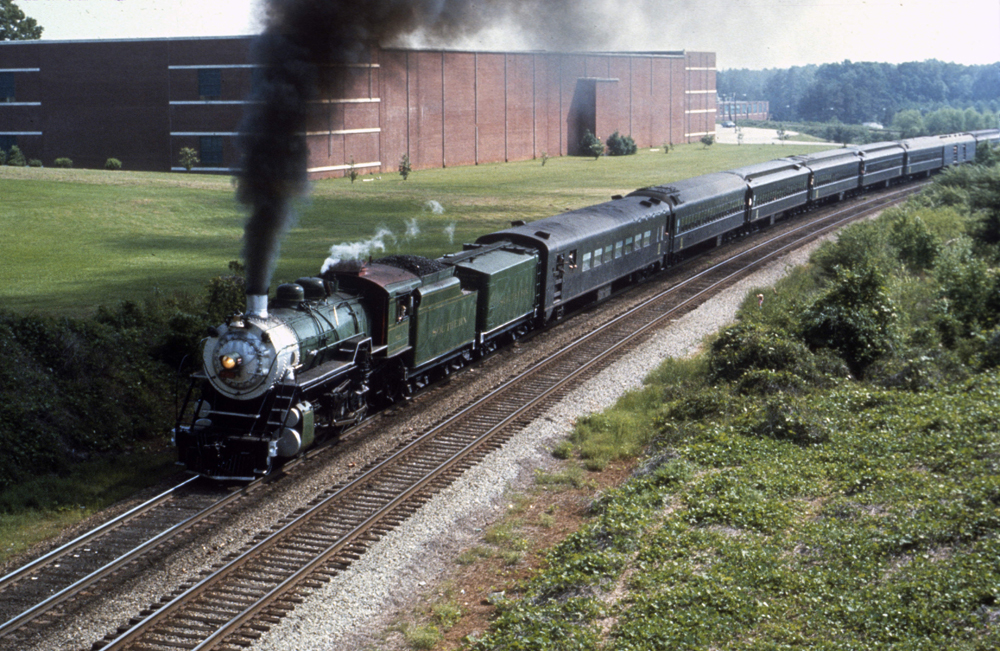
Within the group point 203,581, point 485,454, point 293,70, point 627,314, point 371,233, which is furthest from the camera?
point 371,233

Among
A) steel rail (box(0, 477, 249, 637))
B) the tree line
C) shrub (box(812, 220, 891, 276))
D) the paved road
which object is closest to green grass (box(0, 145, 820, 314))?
steel rail (box(0, 477, 249, 637))

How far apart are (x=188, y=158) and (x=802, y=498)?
2239 inches

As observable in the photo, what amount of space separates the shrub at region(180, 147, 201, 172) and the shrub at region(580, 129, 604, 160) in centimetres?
4031

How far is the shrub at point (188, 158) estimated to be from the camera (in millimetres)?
62125

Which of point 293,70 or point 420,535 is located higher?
point 293,70

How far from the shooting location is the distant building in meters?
179

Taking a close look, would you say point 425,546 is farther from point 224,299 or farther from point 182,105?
point 182,105

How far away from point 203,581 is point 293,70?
756cm

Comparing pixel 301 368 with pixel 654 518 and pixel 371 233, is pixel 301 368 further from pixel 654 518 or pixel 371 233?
pixel 371 233

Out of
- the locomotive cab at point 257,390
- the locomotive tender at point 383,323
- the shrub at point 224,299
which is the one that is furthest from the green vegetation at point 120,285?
the locomotive tender at point 383,323

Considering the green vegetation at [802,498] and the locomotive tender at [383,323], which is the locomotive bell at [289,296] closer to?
the locomotive tender at [383,323]

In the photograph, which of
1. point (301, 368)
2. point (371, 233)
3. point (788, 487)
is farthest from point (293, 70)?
point (371, 233)

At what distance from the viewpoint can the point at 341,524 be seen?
44.9 feet

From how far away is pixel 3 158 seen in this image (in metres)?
63.1
